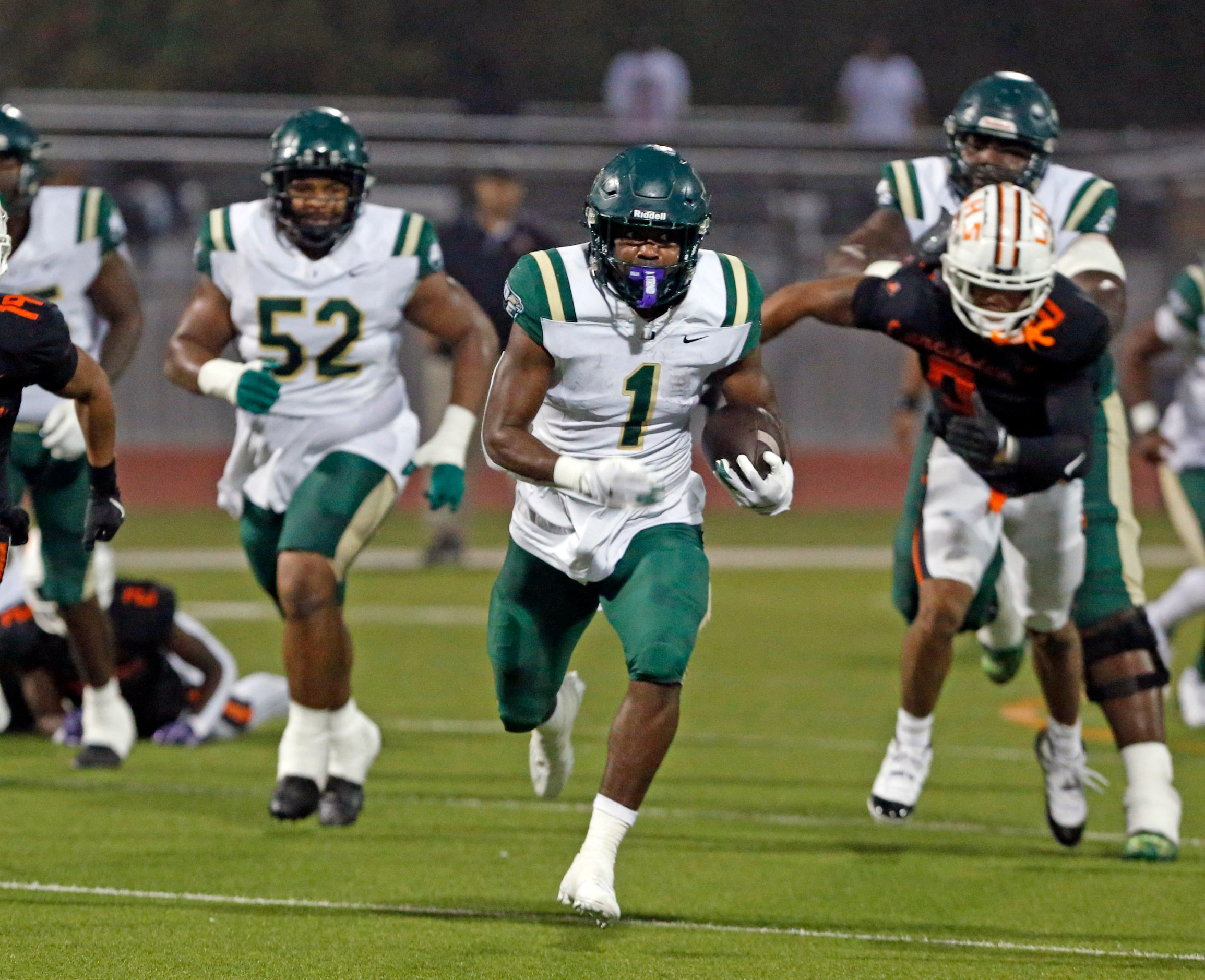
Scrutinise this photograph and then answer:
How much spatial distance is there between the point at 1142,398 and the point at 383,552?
224 inches

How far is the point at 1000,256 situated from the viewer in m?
4.53

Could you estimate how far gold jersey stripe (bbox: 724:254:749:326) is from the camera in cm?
432

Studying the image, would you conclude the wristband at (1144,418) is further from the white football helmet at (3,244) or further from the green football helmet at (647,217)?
the white football helmet at (3,244)

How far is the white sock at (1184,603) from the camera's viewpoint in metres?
7.35

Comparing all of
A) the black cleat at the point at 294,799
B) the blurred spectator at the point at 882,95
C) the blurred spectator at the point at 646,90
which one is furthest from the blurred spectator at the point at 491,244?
the blurred spectator at the point at 882,95

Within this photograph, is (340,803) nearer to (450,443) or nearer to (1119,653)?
(450,443)

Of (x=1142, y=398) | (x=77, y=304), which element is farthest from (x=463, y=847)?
(x=1142, y=398)

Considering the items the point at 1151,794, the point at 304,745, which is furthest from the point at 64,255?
the point at 1151,794

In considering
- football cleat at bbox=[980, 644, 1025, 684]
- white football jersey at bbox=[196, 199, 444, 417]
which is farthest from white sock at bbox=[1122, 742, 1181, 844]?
white football jersey at bbox=[196, 199, 444, 417]

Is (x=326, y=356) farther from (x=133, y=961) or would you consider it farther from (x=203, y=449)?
(x=203, y=449)

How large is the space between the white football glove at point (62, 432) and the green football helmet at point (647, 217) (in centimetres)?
199

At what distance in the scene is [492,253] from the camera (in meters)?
10.1

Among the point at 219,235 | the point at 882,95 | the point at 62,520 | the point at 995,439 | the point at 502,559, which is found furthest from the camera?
the point at 882,95

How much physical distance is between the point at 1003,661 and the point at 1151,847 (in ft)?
2.34
